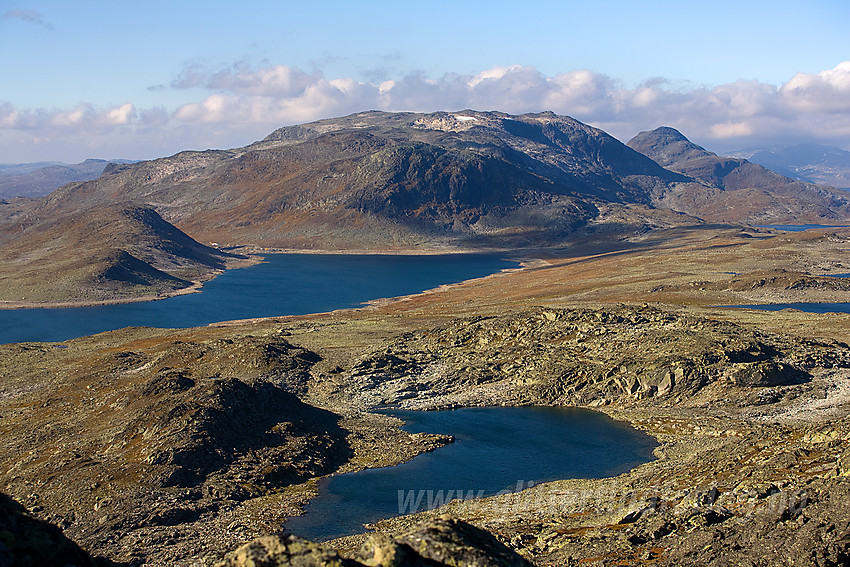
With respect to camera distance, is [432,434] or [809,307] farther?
[809,307]

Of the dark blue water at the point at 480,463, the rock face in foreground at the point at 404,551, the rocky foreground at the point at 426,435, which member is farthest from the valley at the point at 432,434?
the dark blue water at the point at 480,463

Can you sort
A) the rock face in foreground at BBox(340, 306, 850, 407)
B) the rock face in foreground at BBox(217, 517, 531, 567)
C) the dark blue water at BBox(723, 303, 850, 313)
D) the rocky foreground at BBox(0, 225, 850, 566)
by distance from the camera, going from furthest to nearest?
the dark blue water at BBox(723, 303, 850, 313) < the rock face in foreground at BBox(340, 306, 850, 407) < the rocky foreground at BBox(0, 225, 850, 566) < the rock face in foreground at BBox(217, 517, 531, 567)

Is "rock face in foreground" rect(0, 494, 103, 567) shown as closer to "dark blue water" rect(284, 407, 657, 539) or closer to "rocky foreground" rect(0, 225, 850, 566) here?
"rocky foreground" rect(0, 225, 850, 566)

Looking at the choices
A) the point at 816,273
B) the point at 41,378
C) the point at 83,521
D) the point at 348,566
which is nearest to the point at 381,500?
the point at 83,521

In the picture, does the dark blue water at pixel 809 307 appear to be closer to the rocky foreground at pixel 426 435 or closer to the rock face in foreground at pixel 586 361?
the rocky foreground at pixel 426 435

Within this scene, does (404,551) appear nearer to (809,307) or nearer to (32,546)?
(32,546)

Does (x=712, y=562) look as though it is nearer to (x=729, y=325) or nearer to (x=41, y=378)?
(x=729, y=325)

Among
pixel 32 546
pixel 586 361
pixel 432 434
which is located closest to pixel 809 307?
pixel 586 361

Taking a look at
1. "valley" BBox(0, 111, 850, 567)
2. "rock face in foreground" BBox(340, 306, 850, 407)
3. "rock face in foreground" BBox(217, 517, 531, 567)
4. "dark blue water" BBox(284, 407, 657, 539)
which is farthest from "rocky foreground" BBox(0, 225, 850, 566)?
"dark blue water" BBox(284, 407, 657, 539)
